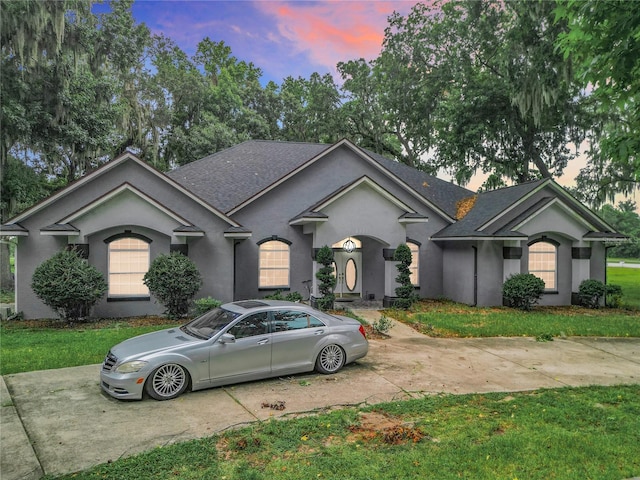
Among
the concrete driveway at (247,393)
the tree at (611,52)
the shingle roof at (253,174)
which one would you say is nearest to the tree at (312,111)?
the shingle roof at (253,174)

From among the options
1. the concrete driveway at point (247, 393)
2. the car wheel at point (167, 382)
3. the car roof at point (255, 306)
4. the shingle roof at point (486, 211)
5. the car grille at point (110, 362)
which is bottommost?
the concrete driveway at point (247, 393)

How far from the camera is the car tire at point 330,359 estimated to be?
339 inches

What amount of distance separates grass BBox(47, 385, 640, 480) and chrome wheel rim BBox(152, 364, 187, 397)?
1832 millimetres

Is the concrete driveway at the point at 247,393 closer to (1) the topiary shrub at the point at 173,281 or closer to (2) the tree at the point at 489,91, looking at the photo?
(1) the topiary shrub at the point at 173,281

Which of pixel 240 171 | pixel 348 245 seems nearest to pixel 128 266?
pixel 240 171

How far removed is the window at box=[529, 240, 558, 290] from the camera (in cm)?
1905

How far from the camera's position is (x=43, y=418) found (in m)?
6.36

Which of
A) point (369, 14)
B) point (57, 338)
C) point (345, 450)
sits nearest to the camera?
point (345, 450)

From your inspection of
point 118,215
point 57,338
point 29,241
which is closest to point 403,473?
point 57,338

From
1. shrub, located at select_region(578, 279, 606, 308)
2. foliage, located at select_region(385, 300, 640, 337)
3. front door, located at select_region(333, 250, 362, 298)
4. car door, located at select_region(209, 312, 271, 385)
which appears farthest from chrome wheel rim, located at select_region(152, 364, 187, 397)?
shrub, located at select_region(578, 279, 606, 308)

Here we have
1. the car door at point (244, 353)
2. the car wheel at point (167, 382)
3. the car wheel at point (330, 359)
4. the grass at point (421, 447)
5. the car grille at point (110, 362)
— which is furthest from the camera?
the car wheel at point (330, 359)

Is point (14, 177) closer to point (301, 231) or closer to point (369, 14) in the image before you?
point (301, 231)

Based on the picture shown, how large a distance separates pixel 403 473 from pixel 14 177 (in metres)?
22.8

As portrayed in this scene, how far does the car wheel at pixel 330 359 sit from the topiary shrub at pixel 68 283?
8.39 metres
